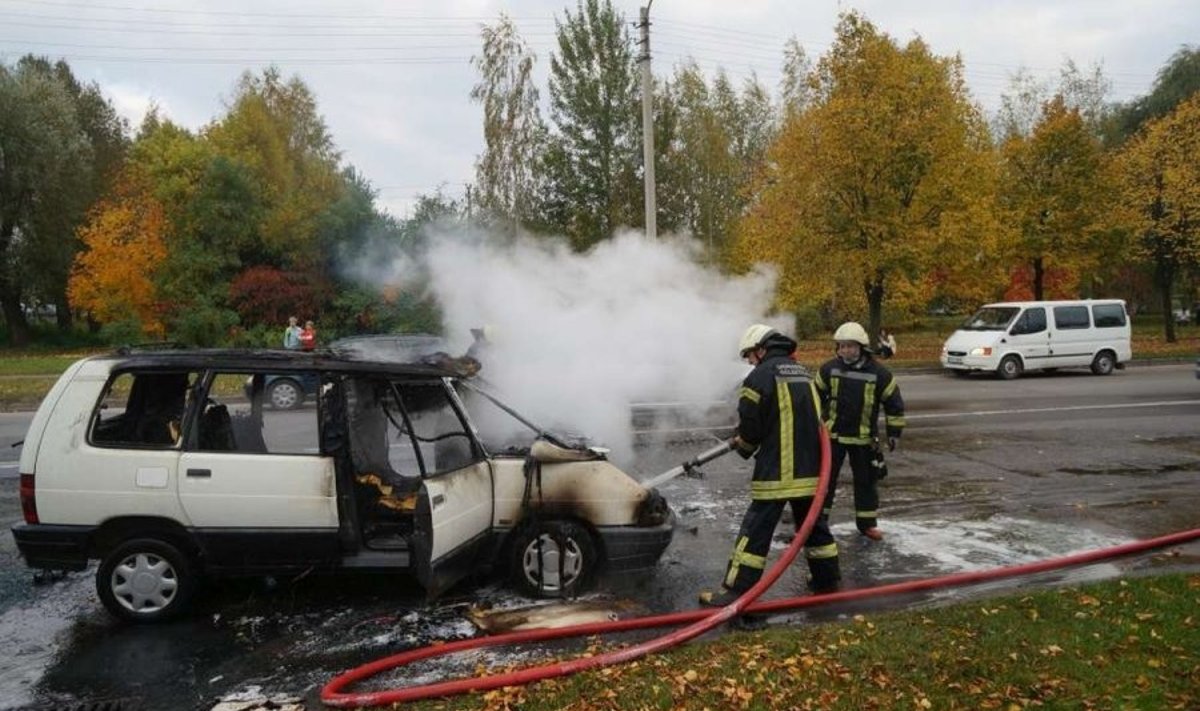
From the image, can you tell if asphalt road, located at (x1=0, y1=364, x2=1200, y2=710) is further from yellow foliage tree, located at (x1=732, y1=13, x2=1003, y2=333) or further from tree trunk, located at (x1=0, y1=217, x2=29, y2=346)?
tree trunk, located at (x1=0, y1=217, x2=29, y2=346)

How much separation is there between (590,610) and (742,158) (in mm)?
31685

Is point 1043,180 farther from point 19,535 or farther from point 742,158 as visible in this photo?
point 19,535

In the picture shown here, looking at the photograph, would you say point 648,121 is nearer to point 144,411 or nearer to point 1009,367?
point 1009,367

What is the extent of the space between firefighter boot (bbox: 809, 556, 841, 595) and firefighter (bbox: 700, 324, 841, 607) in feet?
1.30

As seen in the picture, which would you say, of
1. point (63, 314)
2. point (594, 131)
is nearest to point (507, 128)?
point (594, 131)

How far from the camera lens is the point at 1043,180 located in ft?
92.9

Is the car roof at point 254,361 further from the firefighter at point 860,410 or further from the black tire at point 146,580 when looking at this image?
the firefighter at point 860,410

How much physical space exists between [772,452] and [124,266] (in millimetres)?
31623

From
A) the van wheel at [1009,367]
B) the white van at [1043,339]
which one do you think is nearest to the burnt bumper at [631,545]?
the white van at [1043,339]

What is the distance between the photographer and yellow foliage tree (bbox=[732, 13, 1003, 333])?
20.6 metres

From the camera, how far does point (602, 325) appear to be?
8.46 meters

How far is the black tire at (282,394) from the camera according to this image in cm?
546

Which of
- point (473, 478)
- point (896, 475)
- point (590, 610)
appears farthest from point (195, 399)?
point (896, 475)

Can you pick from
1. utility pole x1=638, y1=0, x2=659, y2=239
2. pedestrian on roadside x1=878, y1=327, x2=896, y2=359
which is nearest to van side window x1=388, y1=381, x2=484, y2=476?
utility pole x1=638, y1=0, x2=659, y2=239
